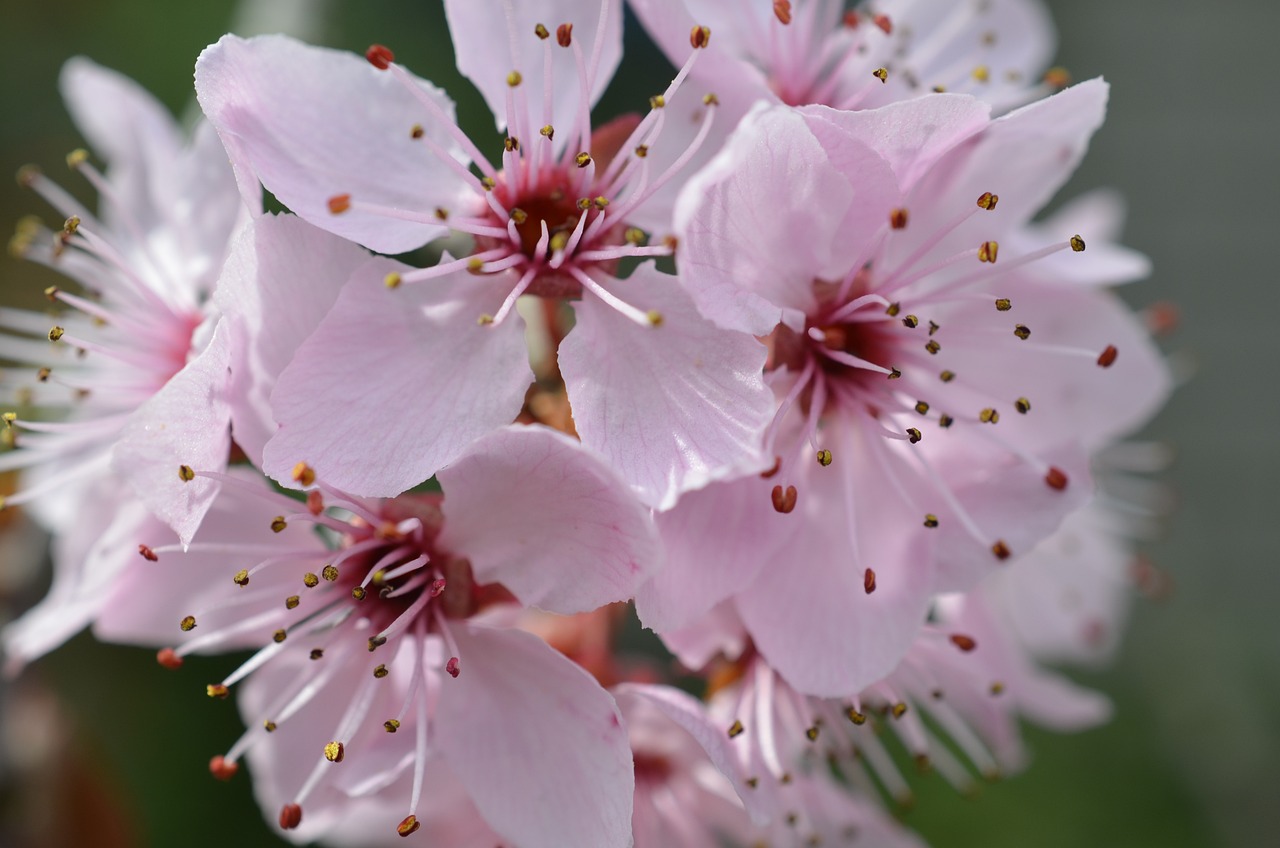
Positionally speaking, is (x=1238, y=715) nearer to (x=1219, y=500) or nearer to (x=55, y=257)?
(x=1219, y=500)

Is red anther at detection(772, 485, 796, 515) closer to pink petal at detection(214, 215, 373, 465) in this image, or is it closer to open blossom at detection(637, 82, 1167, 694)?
open blossom at detection(637, 82, 1167, 694)

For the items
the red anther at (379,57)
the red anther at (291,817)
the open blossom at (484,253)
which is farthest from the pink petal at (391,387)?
the red anther at (291,817)

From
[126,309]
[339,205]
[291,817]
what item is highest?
[339,205]

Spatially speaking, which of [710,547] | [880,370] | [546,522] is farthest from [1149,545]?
[546,522]

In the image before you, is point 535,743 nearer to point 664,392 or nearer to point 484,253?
point 664,392

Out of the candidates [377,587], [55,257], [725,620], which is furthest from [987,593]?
[55,257]

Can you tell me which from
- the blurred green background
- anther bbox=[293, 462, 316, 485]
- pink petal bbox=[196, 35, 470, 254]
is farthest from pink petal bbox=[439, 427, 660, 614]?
the blurred green background

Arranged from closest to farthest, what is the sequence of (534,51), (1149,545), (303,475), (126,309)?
(303,475) → (534,51) → (126,309) → (1149,545)
